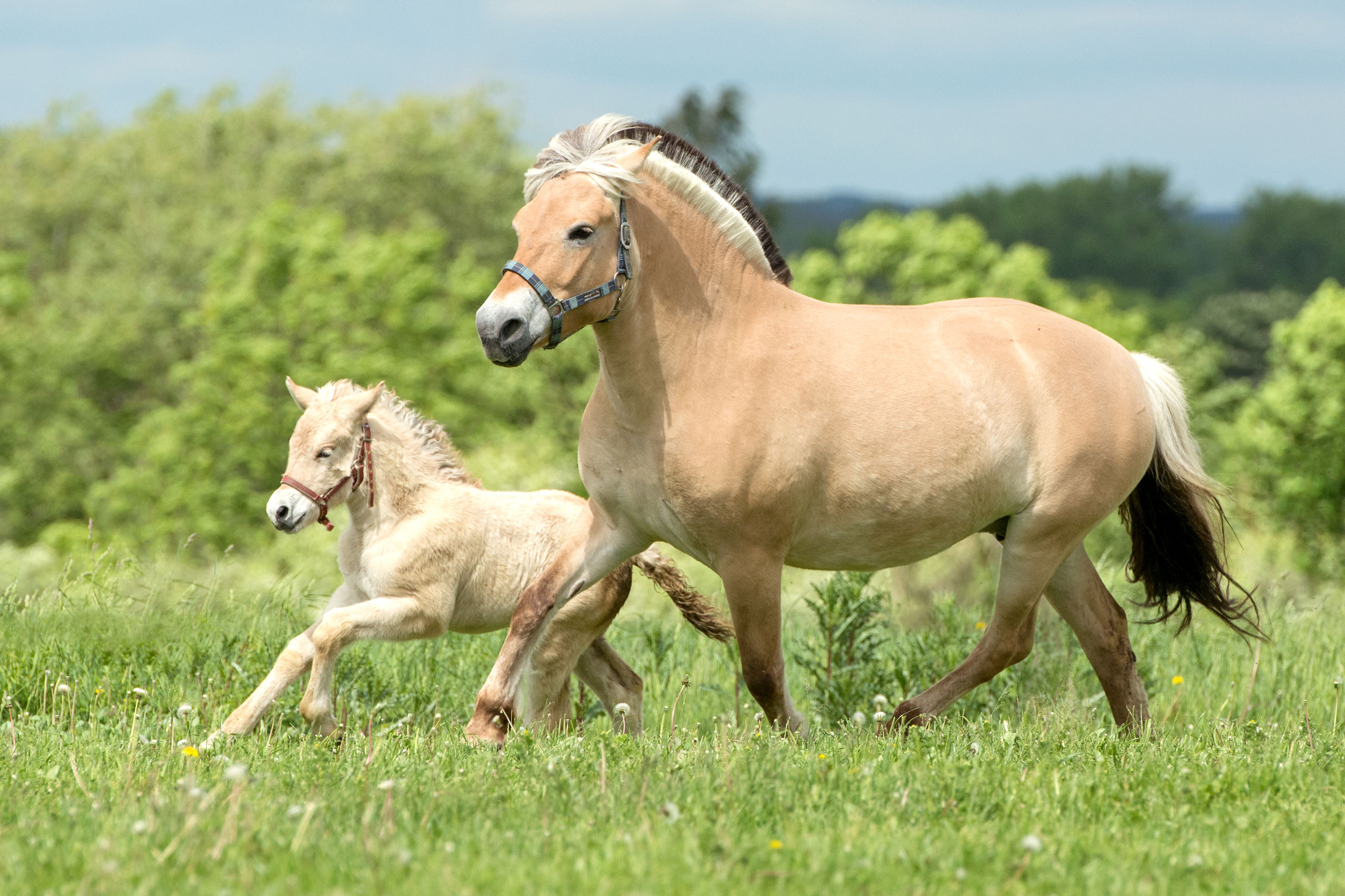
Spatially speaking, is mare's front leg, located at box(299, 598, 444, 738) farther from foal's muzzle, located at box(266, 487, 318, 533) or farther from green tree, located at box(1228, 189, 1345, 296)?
green tree, located at box(1228, 189, 1345, 296)

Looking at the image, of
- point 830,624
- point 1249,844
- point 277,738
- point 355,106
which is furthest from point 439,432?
point 355,106

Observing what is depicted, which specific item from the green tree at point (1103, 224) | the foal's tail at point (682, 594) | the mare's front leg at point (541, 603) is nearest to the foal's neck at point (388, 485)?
the mare's front leg at point (541, 603)

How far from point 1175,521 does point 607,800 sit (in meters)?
3.69

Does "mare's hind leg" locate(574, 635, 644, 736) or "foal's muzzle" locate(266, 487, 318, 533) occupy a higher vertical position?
"foal's muzzle" locate(266, 487, 318, 533)

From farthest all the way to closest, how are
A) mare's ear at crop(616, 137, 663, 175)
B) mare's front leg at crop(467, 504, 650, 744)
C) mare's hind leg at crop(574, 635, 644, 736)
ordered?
mare's hind leg at crop(574, 635, 644, 736) < mare's front leg at crop(467, 504, 650, 744) < mare's ear at crop(616, 137, 663, 175)

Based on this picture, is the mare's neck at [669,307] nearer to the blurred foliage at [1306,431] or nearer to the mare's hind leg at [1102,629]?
the mare's hind leg at [1102,629]

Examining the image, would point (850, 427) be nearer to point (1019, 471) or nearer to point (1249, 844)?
point (1019, 471)

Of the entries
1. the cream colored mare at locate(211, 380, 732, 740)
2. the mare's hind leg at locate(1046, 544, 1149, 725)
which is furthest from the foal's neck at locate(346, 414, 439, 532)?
the mare's hind leg at locate(1046, 544, 1149, 725)

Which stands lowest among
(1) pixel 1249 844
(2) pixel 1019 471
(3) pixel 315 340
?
(3) pixel 315 340

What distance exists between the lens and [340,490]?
5.80 m

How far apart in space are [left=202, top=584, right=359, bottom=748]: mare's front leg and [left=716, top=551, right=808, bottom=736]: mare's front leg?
1744 mm

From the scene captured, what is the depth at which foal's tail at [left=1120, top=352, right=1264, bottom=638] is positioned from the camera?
20.4ft

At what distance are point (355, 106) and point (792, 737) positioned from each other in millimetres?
44626

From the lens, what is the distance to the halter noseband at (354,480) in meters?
5.68
